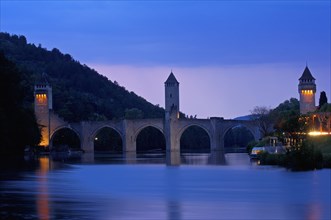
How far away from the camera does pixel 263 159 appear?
56.5 m

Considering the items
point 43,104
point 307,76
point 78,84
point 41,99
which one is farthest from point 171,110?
point 78,84

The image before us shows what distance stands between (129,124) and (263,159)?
167 feet

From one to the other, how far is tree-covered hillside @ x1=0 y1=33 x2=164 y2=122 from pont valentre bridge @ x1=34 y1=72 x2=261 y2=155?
16230 mm

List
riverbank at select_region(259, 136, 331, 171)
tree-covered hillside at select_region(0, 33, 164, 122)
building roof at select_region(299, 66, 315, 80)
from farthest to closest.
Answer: tree-covered hillside at select_region(0, 33, 164, 122)
building roof at select_region(299, 66, 315, 80)
riverbank at select_region(259, 136, 331, 171)

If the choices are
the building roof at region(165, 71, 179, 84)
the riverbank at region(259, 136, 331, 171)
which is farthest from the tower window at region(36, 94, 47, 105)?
the riverbank at region(259, 136, 331, 171)

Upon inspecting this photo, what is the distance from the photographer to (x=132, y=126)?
348ft

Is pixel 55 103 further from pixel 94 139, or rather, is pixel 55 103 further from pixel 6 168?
pixel 6 168

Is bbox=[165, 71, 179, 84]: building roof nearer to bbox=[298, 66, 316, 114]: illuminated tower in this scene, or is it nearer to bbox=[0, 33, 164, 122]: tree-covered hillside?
bbox=[0, 33, 164, 122]: tree-covered hillside

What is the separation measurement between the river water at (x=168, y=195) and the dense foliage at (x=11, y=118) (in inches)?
530

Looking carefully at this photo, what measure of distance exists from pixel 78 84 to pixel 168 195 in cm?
14007

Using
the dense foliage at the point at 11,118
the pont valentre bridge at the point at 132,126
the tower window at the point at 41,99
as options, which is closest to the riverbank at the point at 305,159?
the dense foliage at the point at 11,118

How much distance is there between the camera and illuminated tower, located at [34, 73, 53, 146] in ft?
353

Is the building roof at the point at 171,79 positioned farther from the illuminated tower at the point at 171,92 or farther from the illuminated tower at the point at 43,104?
the illuminated tower at the point at 43,104

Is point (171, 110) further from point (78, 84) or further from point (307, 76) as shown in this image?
point (78, 84)
